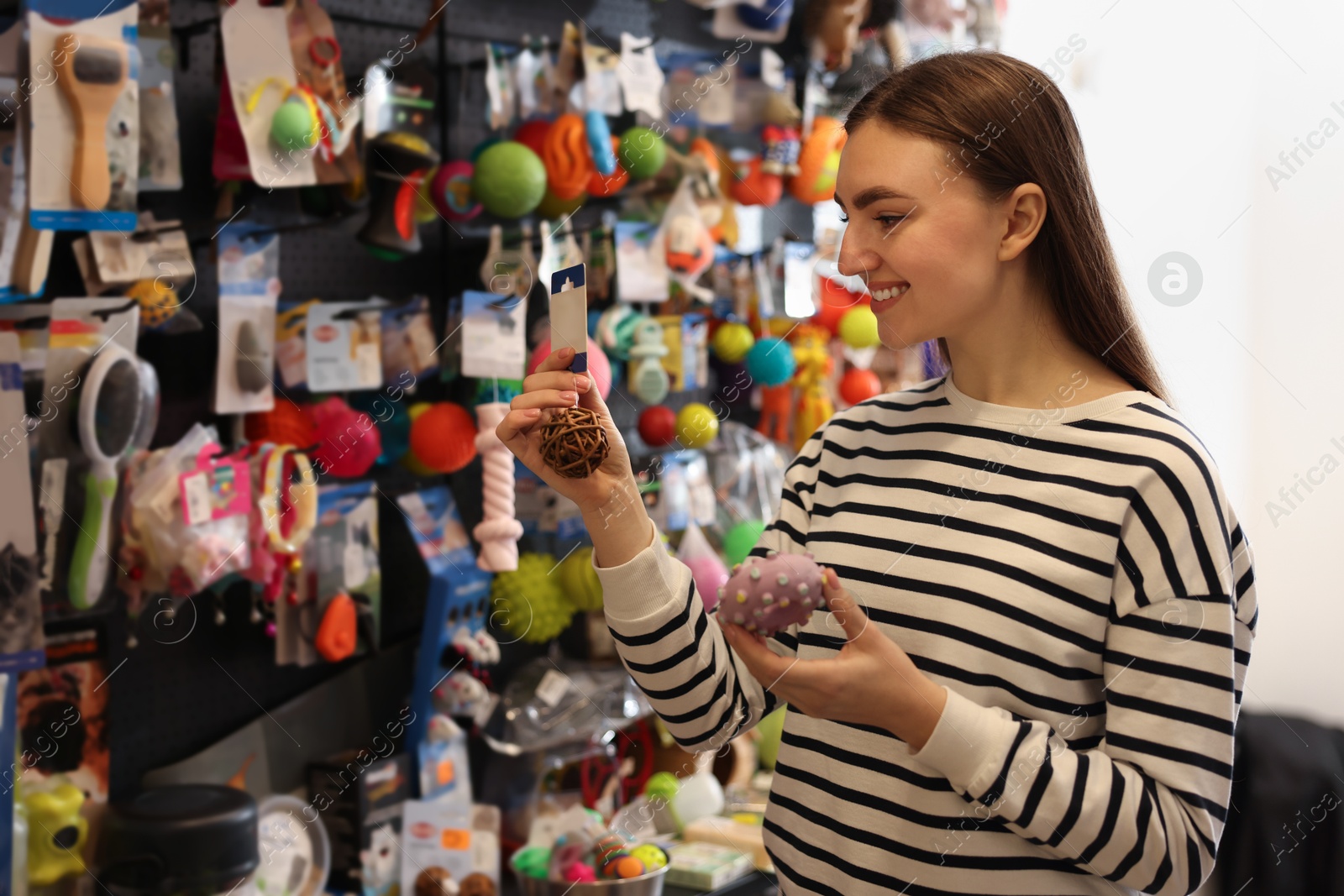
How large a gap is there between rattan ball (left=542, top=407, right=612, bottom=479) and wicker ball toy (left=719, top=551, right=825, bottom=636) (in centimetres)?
17

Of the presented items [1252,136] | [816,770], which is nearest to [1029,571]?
[816,770]

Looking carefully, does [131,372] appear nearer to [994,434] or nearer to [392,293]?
[392,293]

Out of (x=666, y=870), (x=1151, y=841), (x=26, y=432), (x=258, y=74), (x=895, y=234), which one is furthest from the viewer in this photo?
(x=666, y=870)

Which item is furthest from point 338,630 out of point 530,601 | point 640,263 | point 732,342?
point 732,342

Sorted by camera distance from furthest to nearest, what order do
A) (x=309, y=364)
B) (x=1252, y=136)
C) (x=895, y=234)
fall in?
1. (x=1252, y=136)
2. (x=309, y=364)
3. (x=895, y=234)

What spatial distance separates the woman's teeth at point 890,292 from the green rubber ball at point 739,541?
130 cm

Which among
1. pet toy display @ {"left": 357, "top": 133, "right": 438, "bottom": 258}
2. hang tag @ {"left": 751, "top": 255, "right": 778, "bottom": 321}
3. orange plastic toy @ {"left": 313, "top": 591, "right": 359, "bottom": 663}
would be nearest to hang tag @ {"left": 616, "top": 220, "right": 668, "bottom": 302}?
hang tag @ {"left": 751, "top": 255, "right": 778, "bottom": 321}

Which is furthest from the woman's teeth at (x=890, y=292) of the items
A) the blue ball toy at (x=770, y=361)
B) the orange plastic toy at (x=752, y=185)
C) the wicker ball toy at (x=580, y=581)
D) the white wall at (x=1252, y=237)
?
the white wall at (x=1252, y=237)

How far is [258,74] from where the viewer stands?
5.32 ft

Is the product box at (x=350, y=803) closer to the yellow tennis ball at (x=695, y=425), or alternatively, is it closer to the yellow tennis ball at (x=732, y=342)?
the yellow tennis ball at (x=695, y=425)

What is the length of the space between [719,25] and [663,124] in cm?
40

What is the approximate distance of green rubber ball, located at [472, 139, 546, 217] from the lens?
189 cm

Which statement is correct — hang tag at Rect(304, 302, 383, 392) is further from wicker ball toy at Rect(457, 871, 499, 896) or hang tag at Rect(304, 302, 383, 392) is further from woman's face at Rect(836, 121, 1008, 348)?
woman's face at Rect(836, 121, 1008, 348)

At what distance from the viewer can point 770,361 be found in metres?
2.45
